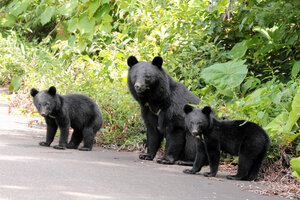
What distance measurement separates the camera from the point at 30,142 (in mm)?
7941

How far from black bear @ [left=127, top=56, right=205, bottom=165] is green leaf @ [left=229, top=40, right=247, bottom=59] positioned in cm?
214

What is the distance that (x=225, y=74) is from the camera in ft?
27.9

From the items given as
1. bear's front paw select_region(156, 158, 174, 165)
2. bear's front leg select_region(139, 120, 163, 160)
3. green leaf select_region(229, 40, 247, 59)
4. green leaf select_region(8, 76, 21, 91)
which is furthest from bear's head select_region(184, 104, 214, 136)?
green leaf select_region(8, 76, 21, 91)

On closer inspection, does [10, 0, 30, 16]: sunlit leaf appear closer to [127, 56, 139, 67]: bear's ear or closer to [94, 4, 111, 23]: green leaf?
[94, 4, 111, 23]: green leaf

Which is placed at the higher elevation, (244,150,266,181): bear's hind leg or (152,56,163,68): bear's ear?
(152,56,163,68): bear's ear

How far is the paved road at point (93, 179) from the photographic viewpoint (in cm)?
441

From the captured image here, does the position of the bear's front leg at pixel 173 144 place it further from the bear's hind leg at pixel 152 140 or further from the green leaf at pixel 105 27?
the green leaf at pixel 105 27

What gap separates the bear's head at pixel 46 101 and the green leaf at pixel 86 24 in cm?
265

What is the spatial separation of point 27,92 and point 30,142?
3.25 meters

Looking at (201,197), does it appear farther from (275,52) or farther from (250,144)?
(275,52)

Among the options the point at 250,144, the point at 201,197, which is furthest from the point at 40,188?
the point at 250,144

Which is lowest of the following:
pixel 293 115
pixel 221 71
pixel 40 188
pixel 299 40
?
pixel 40 188

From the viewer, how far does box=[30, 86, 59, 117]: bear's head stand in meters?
7.44

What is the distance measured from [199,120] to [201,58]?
3.59m
